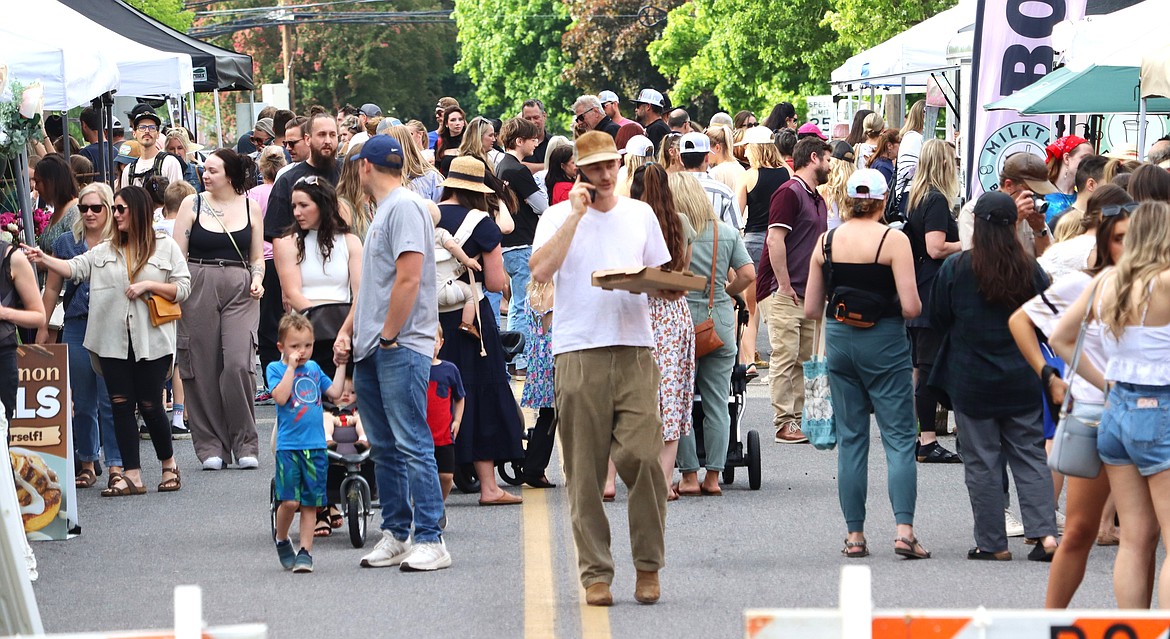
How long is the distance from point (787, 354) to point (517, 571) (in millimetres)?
4682

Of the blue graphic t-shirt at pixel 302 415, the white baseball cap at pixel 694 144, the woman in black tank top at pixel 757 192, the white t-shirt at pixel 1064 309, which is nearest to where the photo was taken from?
the white t-shirt at pixel 1064 309

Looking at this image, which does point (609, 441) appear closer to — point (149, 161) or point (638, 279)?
point (638, 279)

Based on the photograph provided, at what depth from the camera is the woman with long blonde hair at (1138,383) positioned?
5766 mm

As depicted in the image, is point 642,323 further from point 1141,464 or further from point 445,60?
point 445,60

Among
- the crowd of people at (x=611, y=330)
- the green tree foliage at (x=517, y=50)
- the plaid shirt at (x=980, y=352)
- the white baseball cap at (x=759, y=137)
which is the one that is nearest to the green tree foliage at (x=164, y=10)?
the green tree foliage at (x=517, y=50)

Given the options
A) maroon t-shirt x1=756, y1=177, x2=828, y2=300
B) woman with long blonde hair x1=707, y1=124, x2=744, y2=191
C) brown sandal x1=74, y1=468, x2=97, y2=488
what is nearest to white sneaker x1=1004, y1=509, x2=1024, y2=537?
maroon t-shirt x1=756, y1=177, x2=828, y2=300

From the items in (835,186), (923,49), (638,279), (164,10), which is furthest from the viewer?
(164,10)

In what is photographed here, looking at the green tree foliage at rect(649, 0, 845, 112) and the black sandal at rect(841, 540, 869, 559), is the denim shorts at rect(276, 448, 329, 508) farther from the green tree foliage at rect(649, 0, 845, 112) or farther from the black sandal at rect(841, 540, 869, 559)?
the green tree foliage at rect(649, 0, 845, 112)

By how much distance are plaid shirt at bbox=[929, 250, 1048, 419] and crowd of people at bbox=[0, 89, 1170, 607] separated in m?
0.01

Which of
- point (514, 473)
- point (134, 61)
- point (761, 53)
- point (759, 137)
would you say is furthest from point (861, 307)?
point (761, 53)

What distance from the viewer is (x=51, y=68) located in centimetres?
1145

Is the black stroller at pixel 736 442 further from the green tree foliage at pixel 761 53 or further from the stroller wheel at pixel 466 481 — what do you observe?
the green tree foliage at pixel 761 53

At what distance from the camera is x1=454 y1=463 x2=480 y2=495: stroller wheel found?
10.1 m

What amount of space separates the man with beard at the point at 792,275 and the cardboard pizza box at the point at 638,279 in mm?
5330
